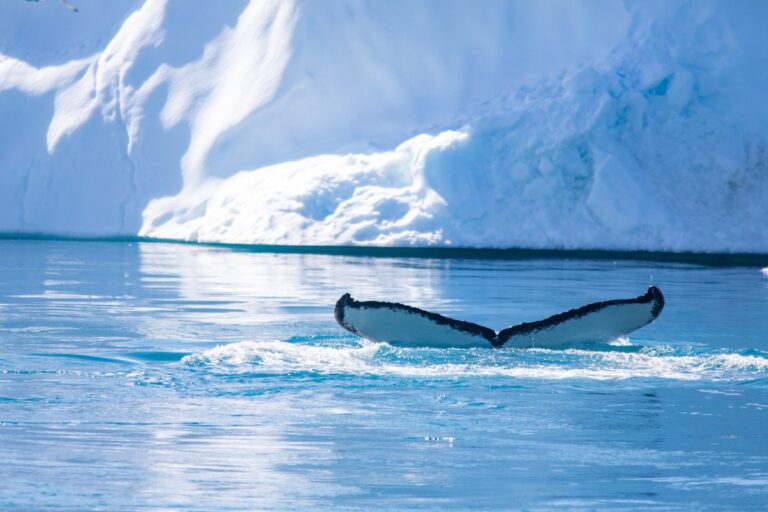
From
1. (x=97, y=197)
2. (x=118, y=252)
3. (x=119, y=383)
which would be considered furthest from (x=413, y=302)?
(x=97, y=197)

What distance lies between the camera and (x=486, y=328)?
11625 millimetres

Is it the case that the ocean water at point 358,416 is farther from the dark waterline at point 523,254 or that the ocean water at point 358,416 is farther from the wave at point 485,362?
the dark waterline at point 523,254

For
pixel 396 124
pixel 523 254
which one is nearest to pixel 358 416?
pixel 523 254

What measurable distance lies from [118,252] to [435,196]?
27.3 ft

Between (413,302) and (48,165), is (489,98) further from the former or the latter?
(413,302)

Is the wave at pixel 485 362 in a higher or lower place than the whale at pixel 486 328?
lower

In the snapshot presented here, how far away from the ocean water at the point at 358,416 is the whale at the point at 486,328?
0.52 ft

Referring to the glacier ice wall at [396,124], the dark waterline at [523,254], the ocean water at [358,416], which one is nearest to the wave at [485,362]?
the ocean water at [358,416]

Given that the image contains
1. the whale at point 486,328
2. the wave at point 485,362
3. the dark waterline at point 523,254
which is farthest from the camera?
the dark waterline at point 523,254

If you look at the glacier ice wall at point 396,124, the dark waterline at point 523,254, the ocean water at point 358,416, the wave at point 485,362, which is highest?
the glacier ice wall at point 396,124

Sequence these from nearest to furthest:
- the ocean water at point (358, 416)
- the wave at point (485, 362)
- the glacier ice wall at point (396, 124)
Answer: the ocean water at point (358, 416), the wave at point (485, 362), the glacier ice wall at point (396, 124)

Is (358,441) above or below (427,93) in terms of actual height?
below

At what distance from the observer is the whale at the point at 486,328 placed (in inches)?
457

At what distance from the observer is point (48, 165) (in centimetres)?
4081
